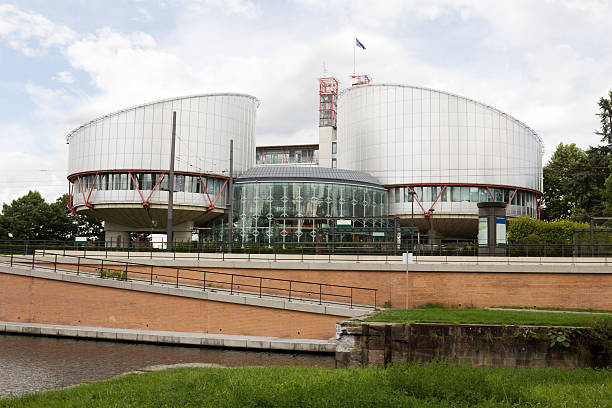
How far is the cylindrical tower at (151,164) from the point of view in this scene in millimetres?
49875

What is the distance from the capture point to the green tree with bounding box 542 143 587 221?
63.4 m

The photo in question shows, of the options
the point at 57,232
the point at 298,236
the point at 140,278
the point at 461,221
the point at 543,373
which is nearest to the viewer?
the point at 543,373

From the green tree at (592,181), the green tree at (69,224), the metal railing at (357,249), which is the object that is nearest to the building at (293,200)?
the metal railing at (357,249)

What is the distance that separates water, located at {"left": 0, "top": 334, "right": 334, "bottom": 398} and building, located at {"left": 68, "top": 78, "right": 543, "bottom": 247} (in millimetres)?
24791

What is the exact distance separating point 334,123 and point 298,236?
53.1m

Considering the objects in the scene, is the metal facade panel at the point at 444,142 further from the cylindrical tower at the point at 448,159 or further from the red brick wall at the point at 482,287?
the red brick wall at the point at 482,287

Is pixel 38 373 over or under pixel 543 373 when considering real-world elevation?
under

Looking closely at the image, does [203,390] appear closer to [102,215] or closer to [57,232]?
[102,215]

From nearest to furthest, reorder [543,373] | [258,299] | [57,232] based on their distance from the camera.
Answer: [543,373] → [258,299] → [57,232]

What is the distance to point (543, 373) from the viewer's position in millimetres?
12070

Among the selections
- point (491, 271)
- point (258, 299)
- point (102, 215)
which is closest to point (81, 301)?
point (258, 299)

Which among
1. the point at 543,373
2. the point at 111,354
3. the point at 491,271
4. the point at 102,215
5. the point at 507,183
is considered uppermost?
the point at 507,183

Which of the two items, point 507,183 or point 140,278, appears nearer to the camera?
point 140,278

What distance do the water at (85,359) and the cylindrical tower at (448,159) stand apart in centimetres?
3833
